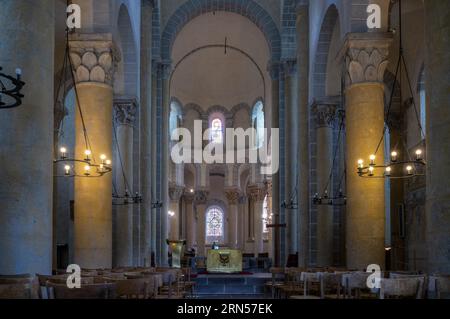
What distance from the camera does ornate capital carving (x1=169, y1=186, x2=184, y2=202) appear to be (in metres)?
41.4

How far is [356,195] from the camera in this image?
49.7 ft

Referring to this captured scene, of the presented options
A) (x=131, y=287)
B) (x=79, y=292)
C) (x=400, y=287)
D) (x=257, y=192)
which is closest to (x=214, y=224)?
→ (x=257, y=192)

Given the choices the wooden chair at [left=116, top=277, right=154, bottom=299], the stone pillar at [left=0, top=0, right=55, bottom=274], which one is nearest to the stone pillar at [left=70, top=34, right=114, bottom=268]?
the stone pillar at [left=0, top=0, right=55, bottom=274]

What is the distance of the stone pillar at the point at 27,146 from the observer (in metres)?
9.12

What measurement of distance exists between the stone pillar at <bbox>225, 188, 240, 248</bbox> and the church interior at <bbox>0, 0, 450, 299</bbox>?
1.61 meters

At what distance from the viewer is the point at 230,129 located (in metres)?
43.7

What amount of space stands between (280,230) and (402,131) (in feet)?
24.2

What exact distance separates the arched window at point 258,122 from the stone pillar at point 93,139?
25.5m

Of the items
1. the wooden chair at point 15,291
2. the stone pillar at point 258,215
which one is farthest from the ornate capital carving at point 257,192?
the wooden chair at point 15,291

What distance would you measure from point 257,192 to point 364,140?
89.9 feet

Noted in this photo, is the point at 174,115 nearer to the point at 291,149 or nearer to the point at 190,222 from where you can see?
the point at 190,222

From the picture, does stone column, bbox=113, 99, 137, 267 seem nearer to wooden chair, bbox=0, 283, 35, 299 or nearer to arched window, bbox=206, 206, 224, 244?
wooden chair, bbox=0, 283, 35, 299
